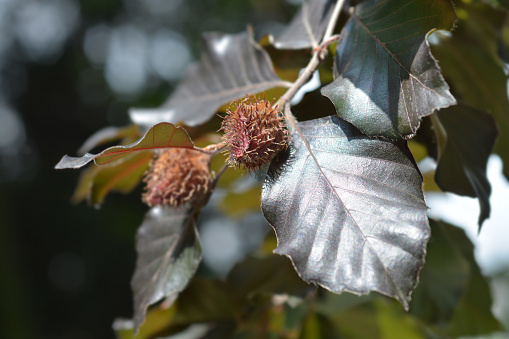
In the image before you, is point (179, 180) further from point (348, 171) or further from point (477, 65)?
point (477, 65)

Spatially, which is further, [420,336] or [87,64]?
[87,64]

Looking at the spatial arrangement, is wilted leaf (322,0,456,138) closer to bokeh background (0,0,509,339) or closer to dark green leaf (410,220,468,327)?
dark green leaf (410,220,468,327)

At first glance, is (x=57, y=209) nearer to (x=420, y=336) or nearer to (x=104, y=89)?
(x=104, y=89)

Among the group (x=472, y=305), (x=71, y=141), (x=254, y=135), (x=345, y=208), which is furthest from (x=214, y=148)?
(x=71, y=141)

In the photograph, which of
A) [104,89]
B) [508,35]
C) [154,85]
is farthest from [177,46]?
[508,35]

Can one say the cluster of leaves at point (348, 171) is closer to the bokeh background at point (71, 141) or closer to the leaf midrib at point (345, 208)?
the leaf midrib at point (345, 208)

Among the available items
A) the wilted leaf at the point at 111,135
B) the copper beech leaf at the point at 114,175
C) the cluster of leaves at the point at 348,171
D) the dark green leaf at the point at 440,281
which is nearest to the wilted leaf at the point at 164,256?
the cluster of leaves at the point at 348,171
